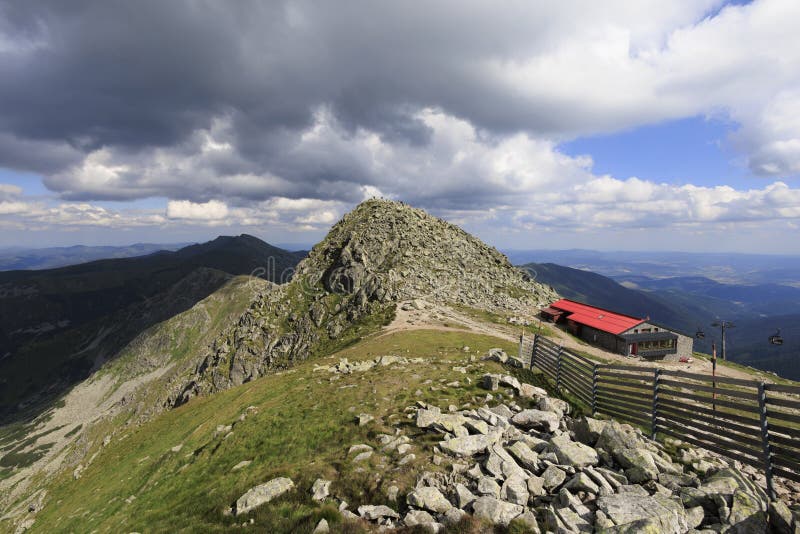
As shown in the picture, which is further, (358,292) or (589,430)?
(358,292)

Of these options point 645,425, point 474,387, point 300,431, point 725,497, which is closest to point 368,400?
point 300,431

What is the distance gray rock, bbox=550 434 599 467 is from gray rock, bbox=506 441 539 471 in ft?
3.06

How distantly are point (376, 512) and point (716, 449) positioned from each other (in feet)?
47.0

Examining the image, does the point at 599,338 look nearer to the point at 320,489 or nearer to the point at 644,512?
the point at 644,512

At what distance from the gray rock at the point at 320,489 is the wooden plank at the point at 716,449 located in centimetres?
1606

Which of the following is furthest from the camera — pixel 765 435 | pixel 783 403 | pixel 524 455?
pixel 524 455

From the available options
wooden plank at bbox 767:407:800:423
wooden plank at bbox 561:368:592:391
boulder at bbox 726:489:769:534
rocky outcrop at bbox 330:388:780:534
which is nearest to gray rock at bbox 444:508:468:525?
rocky outcrop at bbox 330:388:780:534

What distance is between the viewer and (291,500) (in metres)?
14.0

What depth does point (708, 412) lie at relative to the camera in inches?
590

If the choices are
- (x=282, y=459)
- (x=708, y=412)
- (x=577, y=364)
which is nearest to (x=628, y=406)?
(x=708, y=412)

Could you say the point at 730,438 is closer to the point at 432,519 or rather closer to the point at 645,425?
the point at 645,425

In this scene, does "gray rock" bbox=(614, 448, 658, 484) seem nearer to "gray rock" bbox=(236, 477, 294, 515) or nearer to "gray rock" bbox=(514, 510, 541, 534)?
"gray rock" bbox=(514, 510, 541, 534)

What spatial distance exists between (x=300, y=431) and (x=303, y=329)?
6948cm

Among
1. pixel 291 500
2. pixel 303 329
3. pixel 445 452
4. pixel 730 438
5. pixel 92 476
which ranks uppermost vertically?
pixel 730 438
